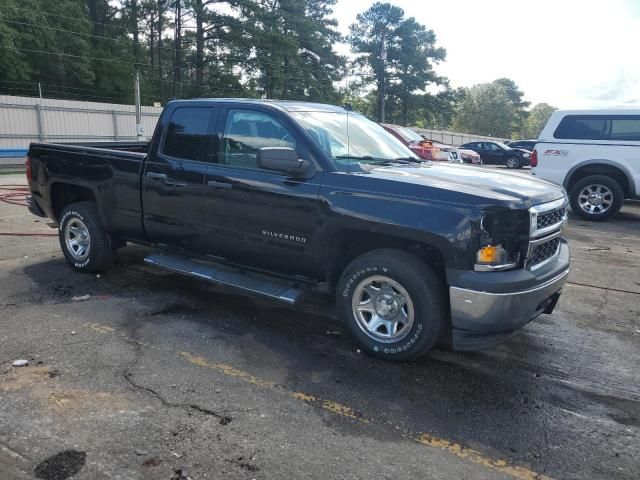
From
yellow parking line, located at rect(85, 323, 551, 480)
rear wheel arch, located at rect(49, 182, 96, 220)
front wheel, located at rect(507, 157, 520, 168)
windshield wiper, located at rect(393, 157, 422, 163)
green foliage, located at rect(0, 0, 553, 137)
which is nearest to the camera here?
yellow parking line, located at rect(85, 323, 551, 480)

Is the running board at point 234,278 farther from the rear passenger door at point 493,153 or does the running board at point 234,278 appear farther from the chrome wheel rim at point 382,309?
the rear passenger door at point 493,153

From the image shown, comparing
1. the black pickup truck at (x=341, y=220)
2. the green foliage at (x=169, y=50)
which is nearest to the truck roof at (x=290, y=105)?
the black pickup truck at (x=341, y=220)

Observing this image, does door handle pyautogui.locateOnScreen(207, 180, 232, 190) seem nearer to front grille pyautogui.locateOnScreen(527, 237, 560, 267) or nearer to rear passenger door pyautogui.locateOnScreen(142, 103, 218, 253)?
rear passenger door pyautogui.locateOnScreen(142, 103, 218, 253)

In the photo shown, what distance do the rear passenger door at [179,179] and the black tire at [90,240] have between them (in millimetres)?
755

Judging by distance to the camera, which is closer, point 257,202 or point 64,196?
point 257,202

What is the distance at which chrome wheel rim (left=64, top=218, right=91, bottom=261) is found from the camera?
6.05m

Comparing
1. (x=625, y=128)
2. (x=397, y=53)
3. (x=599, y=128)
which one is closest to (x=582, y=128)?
(x=599, y=128)

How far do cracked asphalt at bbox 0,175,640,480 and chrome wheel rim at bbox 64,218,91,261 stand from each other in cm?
63

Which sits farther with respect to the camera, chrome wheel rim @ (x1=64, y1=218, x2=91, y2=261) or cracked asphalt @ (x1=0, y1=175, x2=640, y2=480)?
chrome wheel rim @ (x1=64, y1=218, x2=91, y2=261)

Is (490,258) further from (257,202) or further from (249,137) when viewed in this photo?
(249,137)

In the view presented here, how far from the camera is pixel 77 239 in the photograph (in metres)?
6.18

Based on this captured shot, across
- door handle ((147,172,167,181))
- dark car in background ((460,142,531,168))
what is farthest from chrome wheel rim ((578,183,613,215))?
dark car in background ((460,142,531,168))

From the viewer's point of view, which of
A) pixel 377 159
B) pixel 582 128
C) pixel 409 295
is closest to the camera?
pixel 409 295

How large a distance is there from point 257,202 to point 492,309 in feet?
6.89
